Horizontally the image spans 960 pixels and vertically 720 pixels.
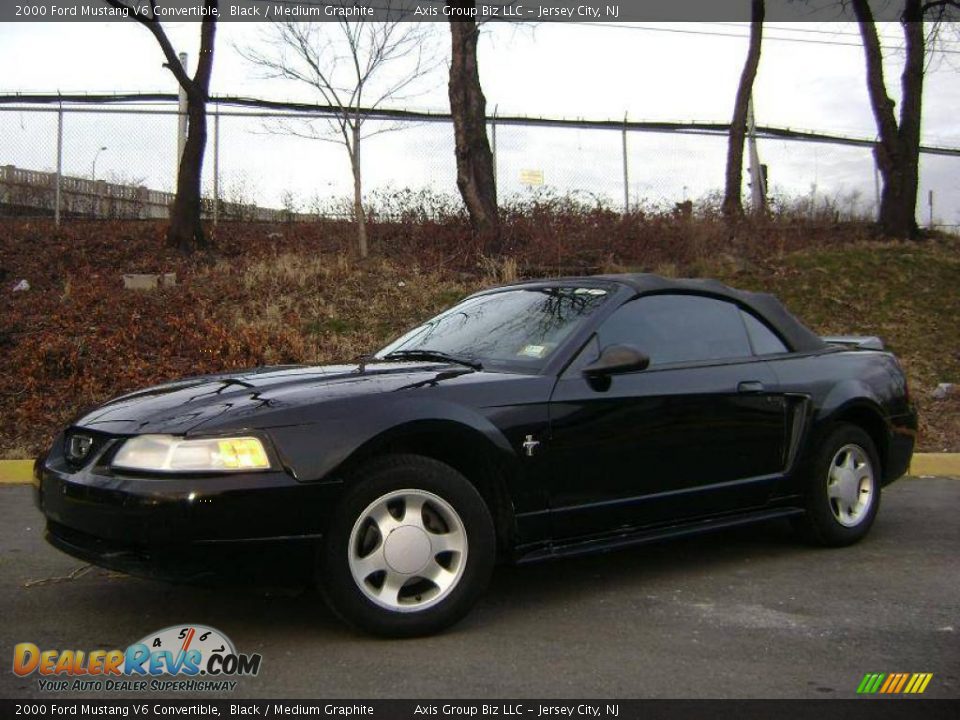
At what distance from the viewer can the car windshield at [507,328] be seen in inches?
162

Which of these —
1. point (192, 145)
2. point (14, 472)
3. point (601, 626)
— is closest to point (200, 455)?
point (601, 626)

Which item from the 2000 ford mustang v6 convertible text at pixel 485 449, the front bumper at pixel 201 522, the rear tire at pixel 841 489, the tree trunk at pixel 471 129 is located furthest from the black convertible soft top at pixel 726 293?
the tree trunk at pixel 471 129

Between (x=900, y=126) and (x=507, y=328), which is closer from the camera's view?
(x=507, y=328)

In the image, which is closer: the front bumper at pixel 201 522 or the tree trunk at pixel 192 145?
the front bumper at pixel 201 522

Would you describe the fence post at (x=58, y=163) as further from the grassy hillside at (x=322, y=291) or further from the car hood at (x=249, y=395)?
the car hood at (x=249, y=395)

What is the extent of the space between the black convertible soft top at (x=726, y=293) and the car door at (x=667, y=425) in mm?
50

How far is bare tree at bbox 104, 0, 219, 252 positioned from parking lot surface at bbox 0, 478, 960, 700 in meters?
8.19

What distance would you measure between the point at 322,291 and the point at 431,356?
23.1 ft

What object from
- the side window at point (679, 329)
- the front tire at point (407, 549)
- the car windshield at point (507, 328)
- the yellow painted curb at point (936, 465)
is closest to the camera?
the front tire at point (407, 549)

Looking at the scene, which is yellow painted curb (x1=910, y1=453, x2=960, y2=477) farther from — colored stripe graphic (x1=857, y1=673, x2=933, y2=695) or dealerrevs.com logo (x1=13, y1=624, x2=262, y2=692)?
dealerrevs.com logo (x1=13, y1=624, x2=262, y2=692)

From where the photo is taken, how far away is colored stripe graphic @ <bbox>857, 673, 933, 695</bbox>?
3016 millimetres

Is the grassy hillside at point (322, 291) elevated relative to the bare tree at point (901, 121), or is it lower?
lower

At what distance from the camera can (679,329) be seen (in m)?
4.50
